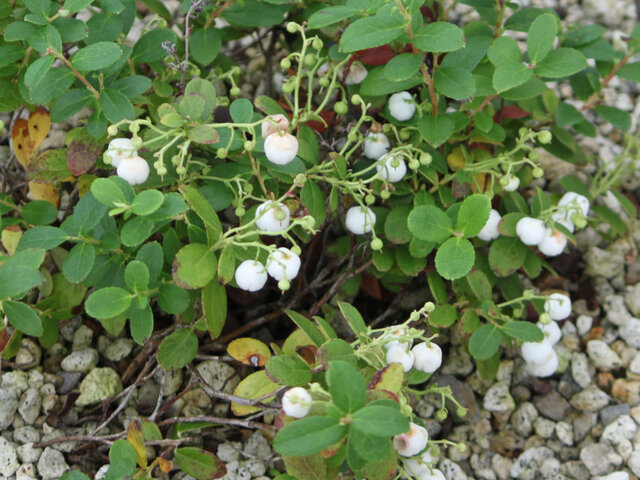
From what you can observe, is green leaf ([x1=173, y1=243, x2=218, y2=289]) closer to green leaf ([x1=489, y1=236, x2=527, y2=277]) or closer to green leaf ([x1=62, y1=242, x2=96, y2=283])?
green leaf ([x1=62, y1=242, x2=96, y2=283])

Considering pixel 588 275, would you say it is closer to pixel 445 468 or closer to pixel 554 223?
pixel 554 223

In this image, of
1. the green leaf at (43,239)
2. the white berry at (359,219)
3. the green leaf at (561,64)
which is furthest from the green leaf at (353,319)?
the green leaf at (561,64)

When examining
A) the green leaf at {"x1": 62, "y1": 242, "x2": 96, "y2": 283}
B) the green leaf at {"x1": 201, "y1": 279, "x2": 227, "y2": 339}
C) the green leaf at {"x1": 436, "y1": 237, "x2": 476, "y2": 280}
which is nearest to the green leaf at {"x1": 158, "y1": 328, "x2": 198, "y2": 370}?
the green leaf at {"x1": 201, "y1": 279, "x2": 227, "y2": 339}

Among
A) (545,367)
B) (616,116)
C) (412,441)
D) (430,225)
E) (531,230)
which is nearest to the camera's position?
(412,441)

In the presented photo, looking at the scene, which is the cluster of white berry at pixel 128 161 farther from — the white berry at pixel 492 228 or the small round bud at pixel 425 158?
the white berry at pixel 492 228

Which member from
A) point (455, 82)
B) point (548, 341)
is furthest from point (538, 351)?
point (455, 82)

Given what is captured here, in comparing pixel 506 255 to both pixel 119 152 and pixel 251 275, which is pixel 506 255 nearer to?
pixel 251 275

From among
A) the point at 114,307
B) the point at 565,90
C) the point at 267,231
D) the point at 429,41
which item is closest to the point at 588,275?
the point at 565,90
